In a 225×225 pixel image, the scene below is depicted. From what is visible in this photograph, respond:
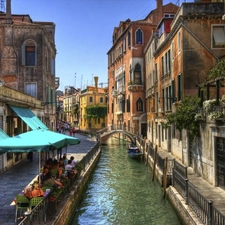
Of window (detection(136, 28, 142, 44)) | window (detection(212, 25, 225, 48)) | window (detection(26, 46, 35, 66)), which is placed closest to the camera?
window (detection(212, 25, 225, 48))

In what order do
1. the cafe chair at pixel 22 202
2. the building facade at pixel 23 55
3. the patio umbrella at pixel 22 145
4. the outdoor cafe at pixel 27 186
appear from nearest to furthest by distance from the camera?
1. the outdoor cafe at pixel 27 186
2. the cafe chair at pixel 22 202
3. the patio umbrella at pixel 22 145
4. the building facade at pixel 23 55

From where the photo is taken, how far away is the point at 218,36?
18.0 m

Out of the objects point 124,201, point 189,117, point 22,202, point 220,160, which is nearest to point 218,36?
point 189,117

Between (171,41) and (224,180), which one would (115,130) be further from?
(224,180)

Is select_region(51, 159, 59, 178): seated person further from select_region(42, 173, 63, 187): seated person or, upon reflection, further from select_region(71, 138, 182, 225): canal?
select_region(71, 138, 182, 225): canal

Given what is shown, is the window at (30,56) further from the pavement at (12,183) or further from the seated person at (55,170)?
the seated person at (55,170)

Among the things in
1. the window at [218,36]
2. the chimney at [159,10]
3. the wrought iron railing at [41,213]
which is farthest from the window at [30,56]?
the chimney at [159,10]

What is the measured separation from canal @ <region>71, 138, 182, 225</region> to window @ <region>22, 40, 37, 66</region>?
10.5 metres

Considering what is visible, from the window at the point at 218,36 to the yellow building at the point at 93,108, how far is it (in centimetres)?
4326

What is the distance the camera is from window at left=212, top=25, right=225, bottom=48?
701 inches

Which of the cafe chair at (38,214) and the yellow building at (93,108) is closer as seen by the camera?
the cafe chair at (38,214)

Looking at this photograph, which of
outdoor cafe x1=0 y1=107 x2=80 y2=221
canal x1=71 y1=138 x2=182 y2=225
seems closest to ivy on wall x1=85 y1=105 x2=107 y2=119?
canal x1=71 y1=138 x2=182 y2=225

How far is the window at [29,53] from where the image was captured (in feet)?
80.9

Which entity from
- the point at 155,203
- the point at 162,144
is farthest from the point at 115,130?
the point at 155,203
